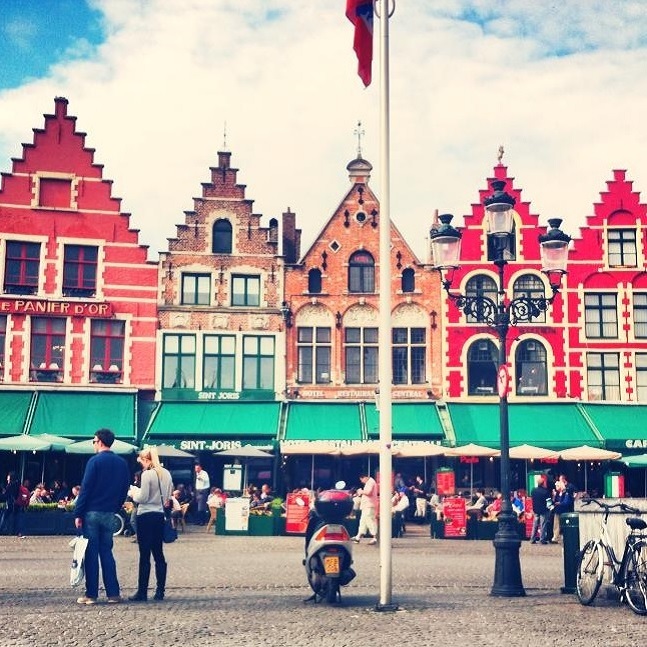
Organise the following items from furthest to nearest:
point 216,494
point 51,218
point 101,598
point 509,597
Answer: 1. point 51,218
2. point 216,494
3. point 509,597
4. point 101,598

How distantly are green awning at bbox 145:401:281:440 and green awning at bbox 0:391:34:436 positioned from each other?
3.81 m

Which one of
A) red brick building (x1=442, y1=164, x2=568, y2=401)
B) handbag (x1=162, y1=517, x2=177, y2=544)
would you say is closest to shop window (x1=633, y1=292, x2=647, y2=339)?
red brick building (x1=442, y1=164, x2=568, y2=401)

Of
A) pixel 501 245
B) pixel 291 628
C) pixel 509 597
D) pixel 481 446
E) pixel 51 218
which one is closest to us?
pixel 291 628

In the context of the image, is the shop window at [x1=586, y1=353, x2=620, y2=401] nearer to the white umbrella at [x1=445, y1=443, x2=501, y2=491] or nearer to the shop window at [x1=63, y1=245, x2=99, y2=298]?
the white umbrella at [x1=445, y1=443, x2=501, y2=491]

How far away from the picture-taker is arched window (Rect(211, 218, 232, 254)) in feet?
110

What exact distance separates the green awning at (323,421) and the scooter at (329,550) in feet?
63.2

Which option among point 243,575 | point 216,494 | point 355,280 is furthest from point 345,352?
point 243,575

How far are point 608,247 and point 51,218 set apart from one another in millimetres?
18656

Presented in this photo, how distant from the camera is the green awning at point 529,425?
31.0 metres

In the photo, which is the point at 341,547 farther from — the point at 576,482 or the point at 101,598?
the point at 576,482

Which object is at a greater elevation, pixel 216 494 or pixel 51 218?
pixel 51 218

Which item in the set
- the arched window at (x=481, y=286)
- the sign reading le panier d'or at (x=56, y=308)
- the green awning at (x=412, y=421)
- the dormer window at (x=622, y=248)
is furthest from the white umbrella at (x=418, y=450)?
the sign reading le panier d'or at (x=56, y=308)

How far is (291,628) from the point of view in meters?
9.51

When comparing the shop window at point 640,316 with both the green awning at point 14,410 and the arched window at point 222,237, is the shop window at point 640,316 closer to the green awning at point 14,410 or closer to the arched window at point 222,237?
the arched window at point 222,237
